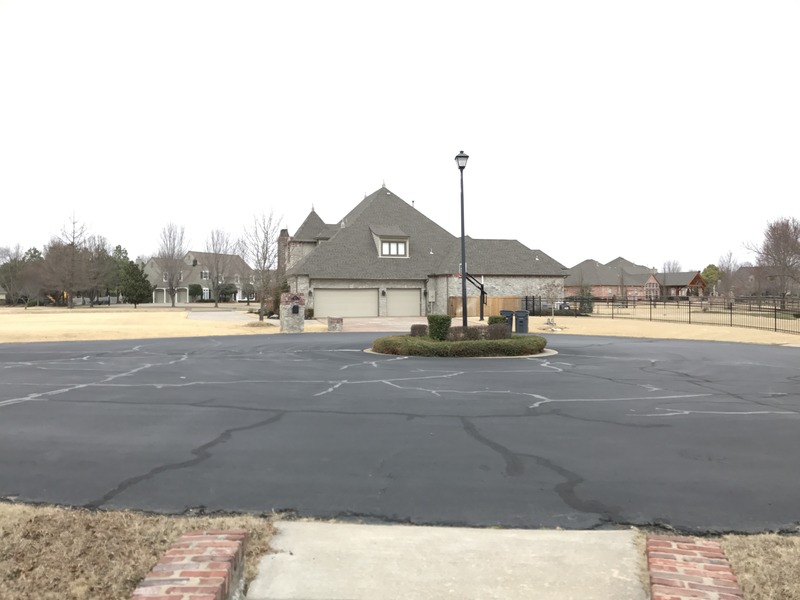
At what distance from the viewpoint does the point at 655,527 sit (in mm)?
4398

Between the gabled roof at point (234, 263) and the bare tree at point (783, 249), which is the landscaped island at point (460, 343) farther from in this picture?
the gabled roof at point (234, 263)

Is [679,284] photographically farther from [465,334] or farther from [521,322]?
[465,334]

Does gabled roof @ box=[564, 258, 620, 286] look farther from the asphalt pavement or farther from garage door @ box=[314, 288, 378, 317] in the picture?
the asphalt pavement

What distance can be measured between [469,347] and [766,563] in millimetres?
13418

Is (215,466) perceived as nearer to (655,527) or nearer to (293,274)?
(655,527)

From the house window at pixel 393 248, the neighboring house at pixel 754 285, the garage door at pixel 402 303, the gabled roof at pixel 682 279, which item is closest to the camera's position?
the garage door at pixel 402 303

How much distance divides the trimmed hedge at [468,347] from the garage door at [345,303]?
23204 mm

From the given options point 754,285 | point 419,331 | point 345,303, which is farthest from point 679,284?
point 419,331

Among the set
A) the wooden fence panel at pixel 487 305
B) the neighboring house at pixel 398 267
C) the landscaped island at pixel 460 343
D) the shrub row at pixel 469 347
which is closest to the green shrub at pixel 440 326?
the landscaped island at pixel 460 343

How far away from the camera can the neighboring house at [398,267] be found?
4103 centimetres

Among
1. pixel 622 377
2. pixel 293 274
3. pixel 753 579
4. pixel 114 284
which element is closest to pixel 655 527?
pixel 753 579

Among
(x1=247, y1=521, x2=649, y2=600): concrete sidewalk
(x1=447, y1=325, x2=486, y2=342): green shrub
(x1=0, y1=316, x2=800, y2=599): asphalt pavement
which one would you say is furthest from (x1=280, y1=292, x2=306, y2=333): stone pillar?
(x1=247, y1=521, x2=649, y2=600): concrete sidewalk

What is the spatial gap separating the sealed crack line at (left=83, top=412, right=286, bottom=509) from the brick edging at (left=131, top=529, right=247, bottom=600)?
1822mm

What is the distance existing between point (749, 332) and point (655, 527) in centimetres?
2827
